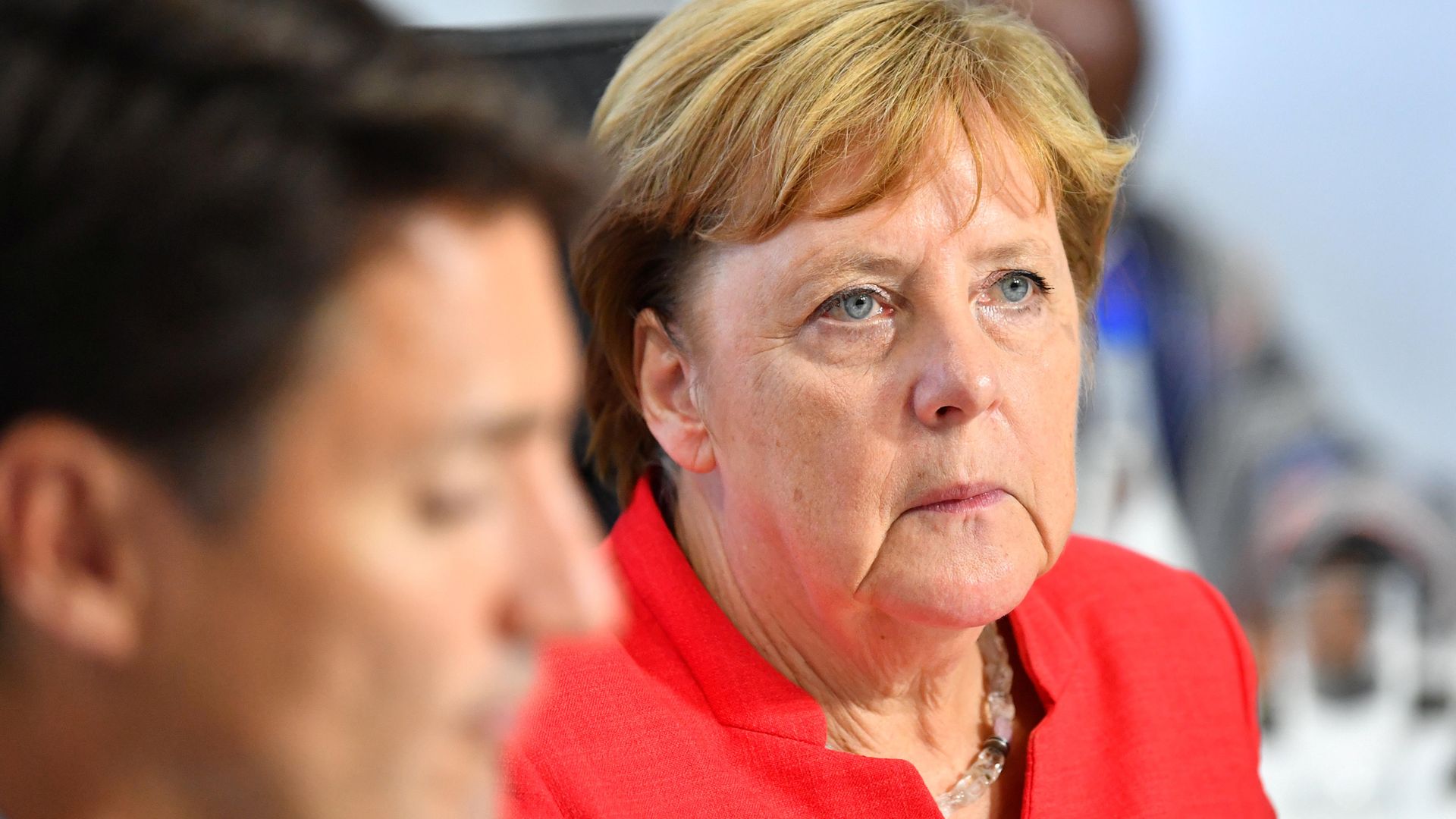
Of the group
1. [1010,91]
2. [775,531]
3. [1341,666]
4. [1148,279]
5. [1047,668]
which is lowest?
[1341,666]

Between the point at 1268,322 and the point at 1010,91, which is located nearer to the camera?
the point at 1010,91

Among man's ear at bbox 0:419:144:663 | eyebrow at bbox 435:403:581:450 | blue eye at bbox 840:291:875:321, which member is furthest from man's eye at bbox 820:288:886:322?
man's ear at bbox 0:419:144:663

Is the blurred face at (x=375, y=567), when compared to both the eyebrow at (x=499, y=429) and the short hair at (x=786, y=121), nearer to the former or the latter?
the eyebrow at (x=499, y=429)

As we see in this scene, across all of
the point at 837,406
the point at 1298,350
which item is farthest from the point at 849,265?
the point at 1298,350

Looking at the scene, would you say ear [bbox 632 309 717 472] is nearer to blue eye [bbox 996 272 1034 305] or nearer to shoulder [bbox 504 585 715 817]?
shoulder [bbox 504 585 715 817]

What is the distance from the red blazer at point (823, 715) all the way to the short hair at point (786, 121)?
0.80 ft

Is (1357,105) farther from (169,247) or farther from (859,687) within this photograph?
(169,247)

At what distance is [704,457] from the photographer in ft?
4.13

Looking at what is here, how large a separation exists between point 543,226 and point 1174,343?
2588mm

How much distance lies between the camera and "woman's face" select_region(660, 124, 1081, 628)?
114cm

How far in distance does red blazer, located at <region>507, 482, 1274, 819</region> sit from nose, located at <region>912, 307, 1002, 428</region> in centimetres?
28

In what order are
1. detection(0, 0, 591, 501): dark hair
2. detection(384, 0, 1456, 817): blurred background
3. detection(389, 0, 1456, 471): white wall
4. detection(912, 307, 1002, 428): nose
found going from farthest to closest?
detection(389, 0, 1456, 471): white wall < detection(384, 0, 1456, 817): blurred background < detection(912, 307, 1002, 428): nose < detection(0, 0, 591, 501): dark hair

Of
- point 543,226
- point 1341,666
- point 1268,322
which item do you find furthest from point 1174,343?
point 543,226

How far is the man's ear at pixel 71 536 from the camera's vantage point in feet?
1.88
